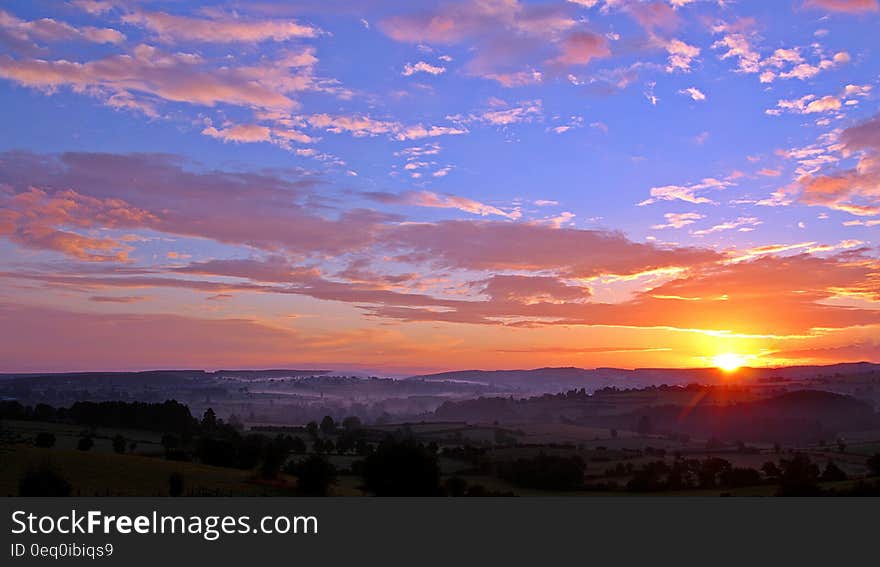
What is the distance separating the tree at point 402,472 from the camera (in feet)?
170

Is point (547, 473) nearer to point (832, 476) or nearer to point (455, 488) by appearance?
point (455, 488)

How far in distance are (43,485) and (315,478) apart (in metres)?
25.2

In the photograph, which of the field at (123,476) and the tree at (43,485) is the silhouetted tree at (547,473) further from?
the tree at (43,485)

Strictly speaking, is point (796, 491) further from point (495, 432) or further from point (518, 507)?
point (495, 432)

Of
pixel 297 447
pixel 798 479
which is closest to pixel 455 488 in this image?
pixel 798 479

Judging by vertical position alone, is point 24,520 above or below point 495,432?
above

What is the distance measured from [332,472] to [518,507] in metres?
26.9

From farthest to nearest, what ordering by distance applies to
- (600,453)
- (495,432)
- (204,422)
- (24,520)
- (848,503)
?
(495,432), (204,422), (600,453), (848,503), (24,520)

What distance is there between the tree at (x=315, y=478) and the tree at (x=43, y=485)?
22.2m

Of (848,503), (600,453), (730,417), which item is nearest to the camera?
(848,503)

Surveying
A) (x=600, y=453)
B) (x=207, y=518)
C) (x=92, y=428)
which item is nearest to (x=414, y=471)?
(x=207, y=518)

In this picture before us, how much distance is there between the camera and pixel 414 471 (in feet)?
172

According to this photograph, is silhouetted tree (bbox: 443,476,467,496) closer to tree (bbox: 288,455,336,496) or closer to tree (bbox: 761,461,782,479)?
tree (bbox: 288,455,336,496)

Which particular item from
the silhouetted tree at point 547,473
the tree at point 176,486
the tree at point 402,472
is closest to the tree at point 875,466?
the silhouetted tree at point 547,473
